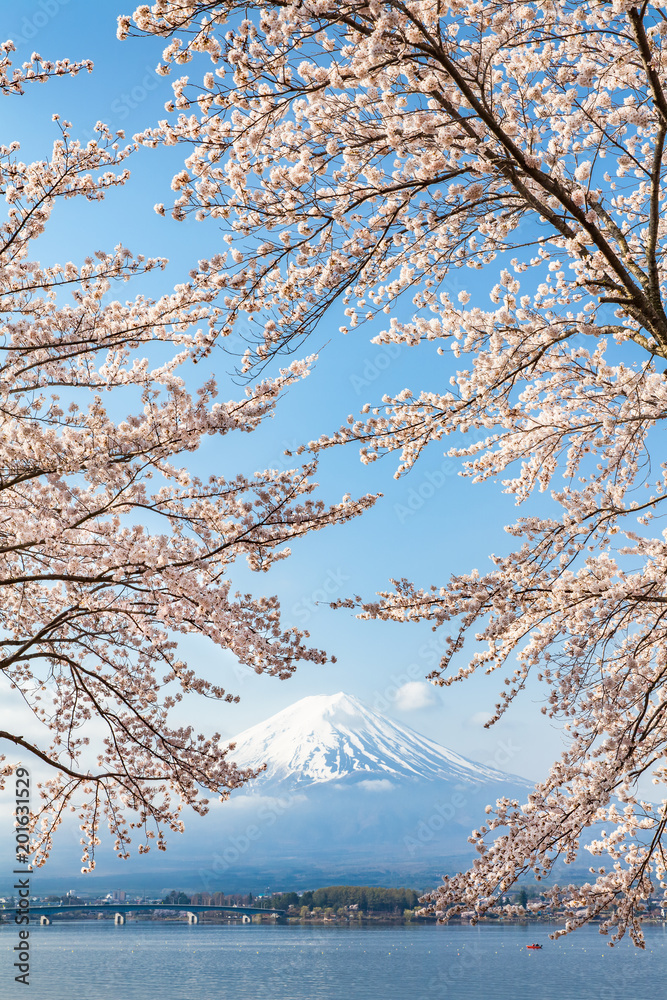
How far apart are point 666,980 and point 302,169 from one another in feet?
191

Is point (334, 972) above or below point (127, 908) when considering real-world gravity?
above

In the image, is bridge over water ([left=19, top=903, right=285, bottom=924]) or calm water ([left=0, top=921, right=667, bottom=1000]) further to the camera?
bridge over water ([left=19, top=903, right=285, bottom=924])

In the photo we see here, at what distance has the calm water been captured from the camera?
3784 cm

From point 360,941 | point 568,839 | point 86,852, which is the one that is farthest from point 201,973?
point 568,839

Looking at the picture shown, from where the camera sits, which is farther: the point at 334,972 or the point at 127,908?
the point at 127,908

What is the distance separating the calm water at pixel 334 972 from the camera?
37844 mm

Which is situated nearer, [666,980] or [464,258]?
[464,258]

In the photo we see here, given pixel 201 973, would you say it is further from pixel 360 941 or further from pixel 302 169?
pixel 302 169

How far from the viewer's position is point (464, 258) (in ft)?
14.3

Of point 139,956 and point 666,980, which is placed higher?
point 666,980

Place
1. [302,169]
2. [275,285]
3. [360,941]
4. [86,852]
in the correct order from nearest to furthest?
[302,169], [275,285], [86,852], [360,941]

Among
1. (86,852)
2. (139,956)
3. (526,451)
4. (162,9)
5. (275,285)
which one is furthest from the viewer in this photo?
(139,956)

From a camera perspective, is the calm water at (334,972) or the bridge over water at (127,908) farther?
the bridge over water at (127,908)

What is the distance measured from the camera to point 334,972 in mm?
50031
